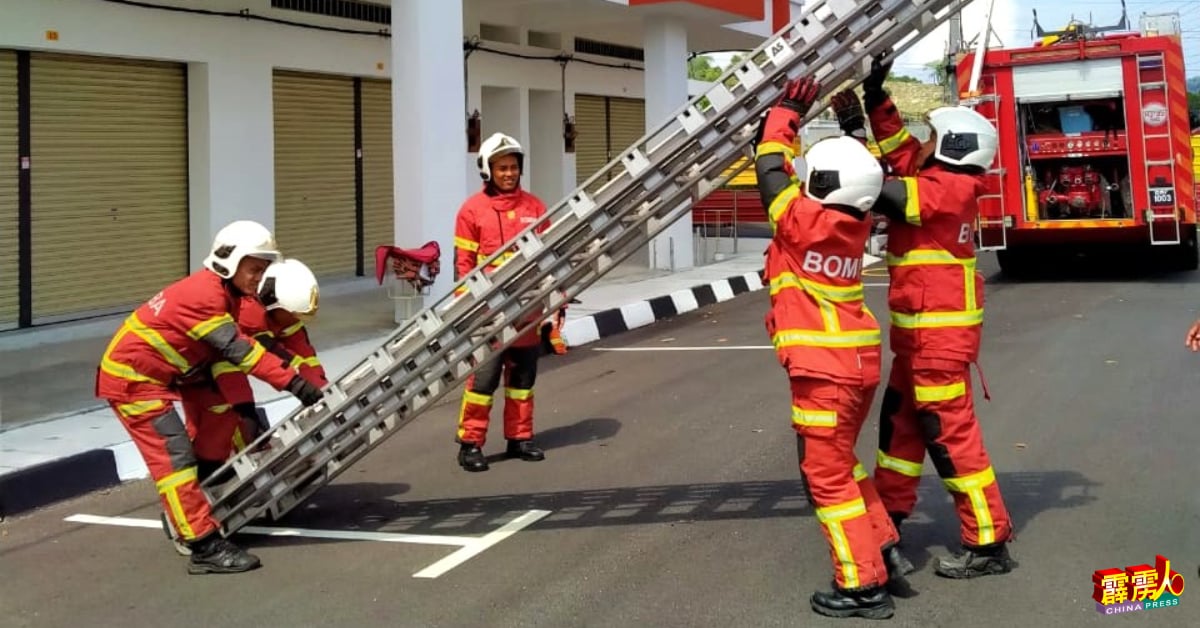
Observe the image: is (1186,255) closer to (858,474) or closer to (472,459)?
(472,459)

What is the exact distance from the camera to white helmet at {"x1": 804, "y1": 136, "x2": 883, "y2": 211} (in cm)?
421

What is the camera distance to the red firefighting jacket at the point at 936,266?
14.9 ft

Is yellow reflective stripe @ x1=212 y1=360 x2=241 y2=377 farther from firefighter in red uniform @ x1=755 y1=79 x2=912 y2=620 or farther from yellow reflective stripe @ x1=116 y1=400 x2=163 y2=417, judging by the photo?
firefighter in red uniform @ x1=755 y1=79 x2=912 y2=620

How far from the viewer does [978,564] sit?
4641 millimetres

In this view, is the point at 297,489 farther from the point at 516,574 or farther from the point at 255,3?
the point at 255,3

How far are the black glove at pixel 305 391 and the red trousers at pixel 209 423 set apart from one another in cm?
38

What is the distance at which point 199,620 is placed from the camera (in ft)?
14.7

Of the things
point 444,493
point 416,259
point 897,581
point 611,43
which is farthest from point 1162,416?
point 611,43

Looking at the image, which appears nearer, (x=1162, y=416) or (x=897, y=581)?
(x=897, y=581)

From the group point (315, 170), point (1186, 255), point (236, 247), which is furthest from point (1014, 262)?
point (236, 247)

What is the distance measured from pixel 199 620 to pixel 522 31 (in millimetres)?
13646

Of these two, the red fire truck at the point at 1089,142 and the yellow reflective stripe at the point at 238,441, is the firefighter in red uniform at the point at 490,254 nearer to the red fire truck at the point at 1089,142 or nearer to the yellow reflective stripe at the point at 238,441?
the yellow reflective stripe at the point at 238,441

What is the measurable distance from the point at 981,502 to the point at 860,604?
669 mm

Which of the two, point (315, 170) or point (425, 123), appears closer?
point (425, 123)
